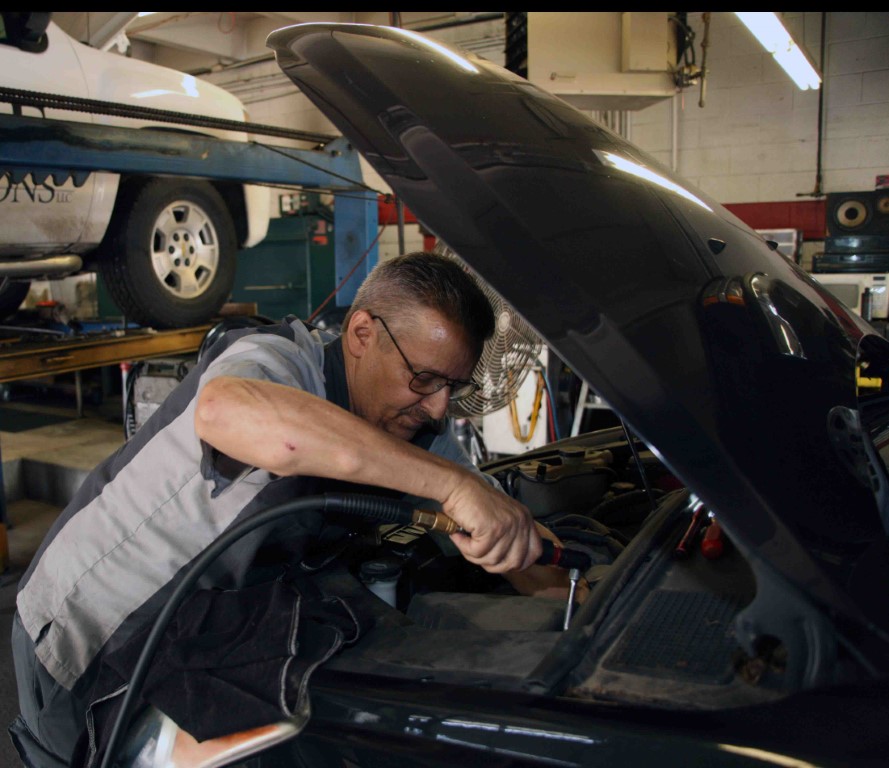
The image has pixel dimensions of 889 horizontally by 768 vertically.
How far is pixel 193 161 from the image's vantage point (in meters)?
3.41

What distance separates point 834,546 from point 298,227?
8112 mm

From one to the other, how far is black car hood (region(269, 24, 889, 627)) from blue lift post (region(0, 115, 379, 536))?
2.06 meters

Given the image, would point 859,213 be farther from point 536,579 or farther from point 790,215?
point 536,579

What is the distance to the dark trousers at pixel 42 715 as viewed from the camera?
1.19 m

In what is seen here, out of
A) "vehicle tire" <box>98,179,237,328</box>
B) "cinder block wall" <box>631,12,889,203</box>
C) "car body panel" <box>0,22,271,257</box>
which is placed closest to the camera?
"car body panel" <box>0,22,271,257</box>

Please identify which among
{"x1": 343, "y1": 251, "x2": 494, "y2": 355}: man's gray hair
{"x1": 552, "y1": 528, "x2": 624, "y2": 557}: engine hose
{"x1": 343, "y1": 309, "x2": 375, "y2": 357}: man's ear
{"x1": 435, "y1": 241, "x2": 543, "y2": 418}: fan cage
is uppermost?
{"x1": 343, "y1": 251, "x2": 494, "y2": 355}: man's gray hair

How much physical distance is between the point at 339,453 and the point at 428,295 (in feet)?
1.27

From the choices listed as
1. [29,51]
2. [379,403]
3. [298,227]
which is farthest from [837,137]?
[379,403]

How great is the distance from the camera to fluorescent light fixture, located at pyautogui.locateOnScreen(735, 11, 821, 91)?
412 centimetres

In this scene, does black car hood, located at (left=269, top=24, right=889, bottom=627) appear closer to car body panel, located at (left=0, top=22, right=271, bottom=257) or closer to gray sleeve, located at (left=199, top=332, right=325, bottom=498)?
gray sleeve, located at (left=199, top=332, right=325, bottom=498)

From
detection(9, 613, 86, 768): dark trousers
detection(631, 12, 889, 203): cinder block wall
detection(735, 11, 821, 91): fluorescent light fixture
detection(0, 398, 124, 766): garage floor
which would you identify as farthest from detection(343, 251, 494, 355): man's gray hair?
detection(631, 12, 889, 203): cinder block wall

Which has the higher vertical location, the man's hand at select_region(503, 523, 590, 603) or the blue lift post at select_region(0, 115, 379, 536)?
the blue lift post at select_region(0, 115, 379, 536)

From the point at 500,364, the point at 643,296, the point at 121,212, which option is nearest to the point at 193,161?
the point at 121,212

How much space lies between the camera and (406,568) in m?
1.40
